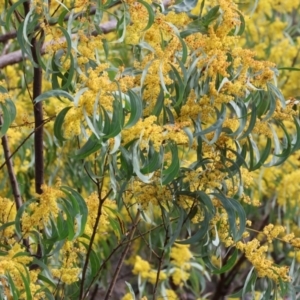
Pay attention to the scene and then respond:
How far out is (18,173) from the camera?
2.29 m

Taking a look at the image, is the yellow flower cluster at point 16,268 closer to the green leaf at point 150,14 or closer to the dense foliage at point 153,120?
the dense foliage at point 153,120

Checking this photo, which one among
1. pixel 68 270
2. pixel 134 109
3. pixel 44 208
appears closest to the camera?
pixel 134 109

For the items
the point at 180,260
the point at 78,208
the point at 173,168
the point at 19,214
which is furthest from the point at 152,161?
the point at 180,260

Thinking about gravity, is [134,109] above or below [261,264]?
above

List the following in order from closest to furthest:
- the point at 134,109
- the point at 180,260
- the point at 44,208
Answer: the point at 134,109 < the point at 44,208 < the point at 180,260

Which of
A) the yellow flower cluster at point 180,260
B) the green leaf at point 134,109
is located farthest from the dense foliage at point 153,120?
the yellow flower cluster at point 180,260

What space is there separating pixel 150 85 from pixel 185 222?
292 millimetres

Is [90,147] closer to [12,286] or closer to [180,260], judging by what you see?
[12,286]

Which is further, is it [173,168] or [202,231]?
[202,231]

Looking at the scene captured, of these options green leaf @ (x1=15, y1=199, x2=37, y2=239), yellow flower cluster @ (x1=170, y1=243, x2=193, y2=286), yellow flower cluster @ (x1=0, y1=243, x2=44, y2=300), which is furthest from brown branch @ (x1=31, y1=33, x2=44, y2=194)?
yellow flower cluster @ (x1=170, y1=243, x2=193, y2=286)

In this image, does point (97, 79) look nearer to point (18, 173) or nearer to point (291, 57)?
point (18, 173)

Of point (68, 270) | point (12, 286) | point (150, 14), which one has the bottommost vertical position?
point (68, 270)

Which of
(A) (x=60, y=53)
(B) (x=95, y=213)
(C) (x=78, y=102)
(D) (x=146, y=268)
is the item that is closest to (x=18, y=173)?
(D) (x=146, y=268)

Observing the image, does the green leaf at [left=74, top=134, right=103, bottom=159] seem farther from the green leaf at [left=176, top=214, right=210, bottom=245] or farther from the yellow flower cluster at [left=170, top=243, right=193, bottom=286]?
the yellow flower cluster at [left=170, top=243, right=193, bottom=286]
